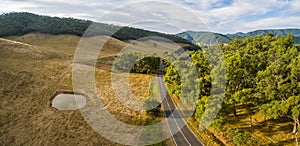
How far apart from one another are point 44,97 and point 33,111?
23.8ft

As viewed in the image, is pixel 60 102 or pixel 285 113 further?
pixel 60 102

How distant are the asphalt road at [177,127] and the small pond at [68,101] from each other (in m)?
21.2

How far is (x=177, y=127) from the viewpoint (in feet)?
155

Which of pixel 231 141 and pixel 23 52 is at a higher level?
pixel 23 52

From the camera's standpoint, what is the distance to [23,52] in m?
87.2

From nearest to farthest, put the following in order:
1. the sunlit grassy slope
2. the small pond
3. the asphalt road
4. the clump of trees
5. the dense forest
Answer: the dense forest → the asphalt road → the sunlit grassy slope → the small pond → the clump of trees

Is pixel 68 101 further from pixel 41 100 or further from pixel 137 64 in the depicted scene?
pixel 137 64

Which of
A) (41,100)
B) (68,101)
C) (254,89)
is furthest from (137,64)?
(254,89)

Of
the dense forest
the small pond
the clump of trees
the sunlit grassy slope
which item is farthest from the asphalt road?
the clump of trees

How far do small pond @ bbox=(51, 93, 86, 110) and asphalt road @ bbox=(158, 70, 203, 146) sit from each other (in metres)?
21.2

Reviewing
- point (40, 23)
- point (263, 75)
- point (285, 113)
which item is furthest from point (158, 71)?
point (40, 23)

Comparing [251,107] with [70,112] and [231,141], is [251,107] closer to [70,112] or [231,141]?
[231,141]

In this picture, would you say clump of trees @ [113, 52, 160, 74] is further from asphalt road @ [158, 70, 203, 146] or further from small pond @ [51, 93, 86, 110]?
small pond @ [51, 93, 86, 110]

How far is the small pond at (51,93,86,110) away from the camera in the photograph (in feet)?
178
